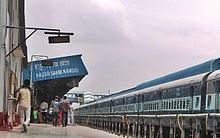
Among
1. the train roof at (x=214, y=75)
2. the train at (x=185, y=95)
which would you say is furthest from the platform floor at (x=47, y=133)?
the train roof at (x=214, y=75)

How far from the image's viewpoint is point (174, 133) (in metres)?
22.0

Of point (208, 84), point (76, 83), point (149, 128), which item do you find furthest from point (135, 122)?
point (76, 83)

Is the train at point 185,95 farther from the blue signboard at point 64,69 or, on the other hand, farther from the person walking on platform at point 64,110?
the blue signboard at point 64,69

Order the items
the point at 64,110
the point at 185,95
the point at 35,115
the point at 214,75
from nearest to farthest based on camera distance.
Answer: the point at 214,75 → the point at 185,95 → the point at 64,110 → the point at 35,115

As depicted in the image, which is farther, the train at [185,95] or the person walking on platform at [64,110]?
the person walking on platform at [64,110]

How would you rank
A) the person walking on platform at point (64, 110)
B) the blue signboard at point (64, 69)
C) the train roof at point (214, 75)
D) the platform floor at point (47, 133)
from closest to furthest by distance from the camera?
the platform floor at point (47, 133) → the train roof at point (214, 75) → the person walking on platform at point (64, 110) → the blue signboard at point (64, 69)

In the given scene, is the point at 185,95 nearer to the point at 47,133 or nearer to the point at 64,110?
the point at 64,110

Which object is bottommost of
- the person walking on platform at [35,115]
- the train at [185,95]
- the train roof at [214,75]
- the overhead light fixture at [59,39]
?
the person walking on platform at [35,115]

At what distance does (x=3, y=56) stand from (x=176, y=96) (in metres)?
8.68

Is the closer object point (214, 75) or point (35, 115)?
point (214, 75)

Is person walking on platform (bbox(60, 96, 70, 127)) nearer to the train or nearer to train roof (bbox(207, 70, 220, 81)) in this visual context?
the train

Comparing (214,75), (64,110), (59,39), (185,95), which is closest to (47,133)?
(59,39)

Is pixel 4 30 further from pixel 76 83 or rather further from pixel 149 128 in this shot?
pixel 76 83

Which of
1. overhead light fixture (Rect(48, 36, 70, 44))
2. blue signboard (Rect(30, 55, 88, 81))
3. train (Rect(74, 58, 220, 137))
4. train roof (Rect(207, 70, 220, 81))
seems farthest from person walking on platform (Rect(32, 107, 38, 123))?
train roof (Rect(207, 70, 220, 81))
